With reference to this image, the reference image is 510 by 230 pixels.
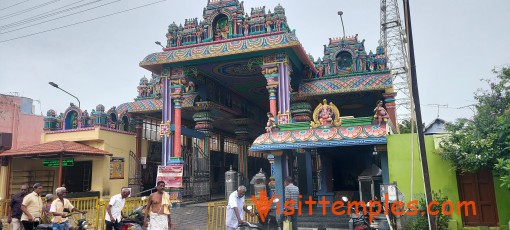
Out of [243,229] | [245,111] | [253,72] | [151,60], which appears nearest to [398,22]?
[245,111]

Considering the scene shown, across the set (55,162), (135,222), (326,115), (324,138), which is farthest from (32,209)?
(55,162)

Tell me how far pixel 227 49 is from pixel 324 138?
7.22 metres

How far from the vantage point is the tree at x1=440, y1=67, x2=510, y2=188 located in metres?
9.40

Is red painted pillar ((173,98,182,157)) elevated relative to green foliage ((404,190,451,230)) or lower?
elevated

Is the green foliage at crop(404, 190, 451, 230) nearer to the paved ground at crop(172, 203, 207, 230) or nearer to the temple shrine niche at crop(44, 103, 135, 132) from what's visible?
the paved ground at crop(172, 203, 207, 230)

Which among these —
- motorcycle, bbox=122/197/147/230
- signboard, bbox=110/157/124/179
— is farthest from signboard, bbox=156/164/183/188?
motorcycle, bbox=122/197/147/230

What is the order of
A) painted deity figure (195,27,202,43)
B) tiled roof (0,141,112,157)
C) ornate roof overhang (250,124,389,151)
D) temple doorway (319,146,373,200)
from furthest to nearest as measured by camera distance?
painted deity figure (195,27,202,43) < tiled roof (0,141,112,157) < temple doorway (319,146,373,200) < ornate roof overhang (250,124,389,151)

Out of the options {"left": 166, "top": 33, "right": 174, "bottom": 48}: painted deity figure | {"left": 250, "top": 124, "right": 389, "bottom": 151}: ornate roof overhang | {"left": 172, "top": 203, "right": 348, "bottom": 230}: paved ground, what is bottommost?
{"left": 172, "top": 203, "right": 348, "bottom": 230}: paved ground

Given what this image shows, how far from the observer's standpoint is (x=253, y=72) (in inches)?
795

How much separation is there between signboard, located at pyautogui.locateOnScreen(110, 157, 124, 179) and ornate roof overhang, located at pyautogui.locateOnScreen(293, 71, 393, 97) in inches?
424

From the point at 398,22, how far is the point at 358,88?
32.8m

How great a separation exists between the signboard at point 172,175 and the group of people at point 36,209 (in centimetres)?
764

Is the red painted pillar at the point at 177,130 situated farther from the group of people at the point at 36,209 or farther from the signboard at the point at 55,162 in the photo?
the group of people at the point at 36,209

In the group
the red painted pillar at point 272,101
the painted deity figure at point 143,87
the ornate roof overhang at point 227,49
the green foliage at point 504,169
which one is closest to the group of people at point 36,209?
the red painted pillar at point 272,101
